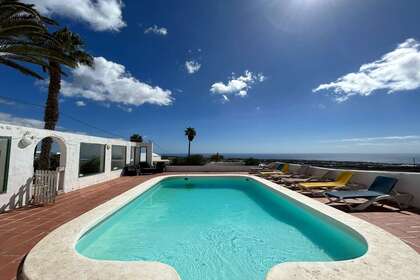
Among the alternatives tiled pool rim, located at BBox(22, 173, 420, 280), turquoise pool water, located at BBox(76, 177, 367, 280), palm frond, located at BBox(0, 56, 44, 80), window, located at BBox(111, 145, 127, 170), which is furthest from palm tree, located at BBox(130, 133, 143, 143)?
tiled pool rim, located at BBox(22, 173, 420, 280)

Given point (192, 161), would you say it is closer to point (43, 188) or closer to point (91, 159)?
point (91, 159)

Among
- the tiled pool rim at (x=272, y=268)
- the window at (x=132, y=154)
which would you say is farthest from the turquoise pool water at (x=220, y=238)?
the window at (x=132, y=154)

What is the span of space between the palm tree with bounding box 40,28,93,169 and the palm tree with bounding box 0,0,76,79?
3.37m

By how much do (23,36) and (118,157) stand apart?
814cm

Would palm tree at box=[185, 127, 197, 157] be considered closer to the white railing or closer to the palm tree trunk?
the palm tree trunk

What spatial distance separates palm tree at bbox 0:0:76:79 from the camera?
227 inches

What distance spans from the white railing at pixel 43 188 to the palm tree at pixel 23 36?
3.78 meters

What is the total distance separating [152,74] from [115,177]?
7.76 m

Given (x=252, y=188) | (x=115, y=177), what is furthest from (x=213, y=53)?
(x=115, y=177)

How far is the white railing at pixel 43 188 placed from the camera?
5.91m

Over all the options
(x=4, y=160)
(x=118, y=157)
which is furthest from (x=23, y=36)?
(x=118, y=157)

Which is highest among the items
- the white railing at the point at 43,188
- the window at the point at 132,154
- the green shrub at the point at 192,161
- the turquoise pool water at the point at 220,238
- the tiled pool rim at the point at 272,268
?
the window at the point at 132,154

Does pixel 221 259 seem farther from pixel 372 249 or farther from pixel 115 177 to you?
pixel 115 177

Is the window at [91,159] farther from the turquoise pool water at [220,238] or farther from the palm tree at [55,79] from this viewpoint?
the turquoise pool water at [220,238]
